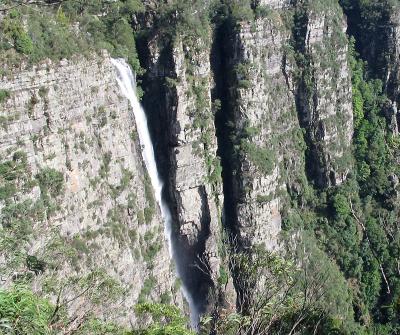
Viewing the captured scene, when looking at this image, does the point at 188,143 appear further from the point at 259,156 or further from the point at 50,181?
the point at 50,181

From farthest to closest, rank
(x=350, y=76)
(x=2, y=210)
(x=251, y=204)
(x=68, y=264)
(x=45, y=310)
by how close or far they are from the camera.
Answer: (x=350, y=76)
(x=251, y=204)
(x=68, y=264)
(x=2, y=210)
(x=45, y=310)


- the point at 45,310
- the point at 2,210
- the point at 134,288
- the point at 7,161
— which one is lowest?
the point at 134,288

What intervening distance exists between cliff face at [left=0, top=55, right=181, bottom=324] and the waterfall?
1296mm

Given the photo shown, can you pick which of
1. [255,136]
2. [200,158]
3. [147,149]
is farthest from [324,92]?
[147,149]

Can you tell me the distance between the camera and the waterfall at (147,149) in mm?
28688

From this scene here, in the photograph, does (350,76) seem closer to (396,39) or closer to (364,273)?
(396,39)

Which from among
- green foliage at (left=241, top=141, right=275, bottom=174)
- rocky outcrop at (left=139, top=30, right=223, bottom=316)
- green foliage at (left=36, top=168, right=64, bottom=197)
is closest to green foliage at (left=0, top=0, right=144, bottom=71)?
rocky outcrop at (left=139, top=30, right=223, bottom=316)

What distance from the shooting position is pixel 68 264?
75.5 feet

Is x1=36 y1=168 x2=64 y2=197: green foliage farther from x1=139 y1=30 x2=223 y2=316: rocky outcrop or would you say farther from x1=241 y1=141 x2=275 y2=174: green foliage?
x1=241 y1=141 x2=275 y2=174: green foliage

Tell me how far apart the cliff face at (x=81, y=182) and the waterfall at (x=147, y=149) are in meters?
1.30

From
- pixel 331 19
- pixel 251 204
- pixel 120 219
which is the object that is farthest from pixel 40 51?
pixel 331 19

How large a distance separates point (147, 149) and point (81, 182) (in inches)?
248

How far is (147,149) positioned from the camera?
30656 mm

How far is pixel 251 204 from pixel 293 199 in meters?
5.68
